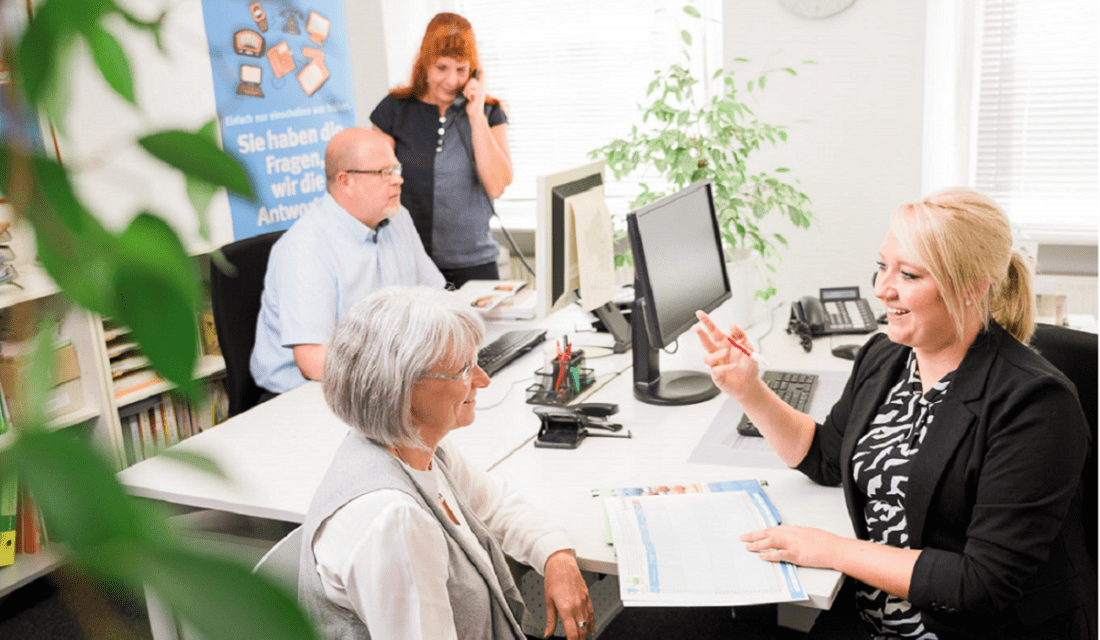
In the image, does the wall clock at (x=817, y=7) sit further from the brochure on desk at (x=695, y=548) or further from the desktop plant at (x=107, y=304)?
the desktop plant at (x=107, y=304)

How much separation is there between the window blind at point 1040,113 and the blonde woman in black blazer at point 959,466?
238 cm

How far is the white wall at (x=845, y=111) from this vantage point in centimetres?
355

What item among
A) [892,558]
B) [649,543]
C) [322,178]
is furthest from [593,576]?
[322,178]

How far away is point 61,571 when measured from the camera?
0.70ft

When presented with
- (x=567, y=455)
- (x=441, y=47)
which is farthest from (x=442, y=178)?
(x=567, y=455)

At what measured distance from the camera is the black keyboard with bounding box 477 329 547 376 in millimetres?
2523

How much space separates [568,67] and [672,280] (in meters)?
2.54

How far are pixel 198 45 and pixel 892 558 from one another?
55.3 inches

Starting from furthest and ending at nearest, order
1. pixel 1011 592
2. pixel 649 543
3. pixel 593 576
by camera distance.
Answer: pixel 593 576 < pixel 649 543 < pixel 1011 592

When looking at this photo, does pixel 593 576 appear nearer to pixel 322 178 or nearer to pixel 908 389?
pixel 908 389

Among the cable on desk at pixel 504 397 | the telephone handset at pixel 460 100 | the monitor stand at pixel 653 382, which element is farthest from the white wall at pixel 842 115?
the cable on desk at pixel 504 397

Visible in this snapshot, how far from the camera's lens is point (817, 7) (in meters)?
3.58

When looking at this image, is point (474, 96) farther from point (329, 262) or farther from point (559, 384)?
point (559, 384)

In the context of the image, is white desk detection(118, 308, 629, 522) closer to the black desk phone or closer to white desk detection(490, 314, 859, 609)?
white desk detection(490, 314, 859, 609)
